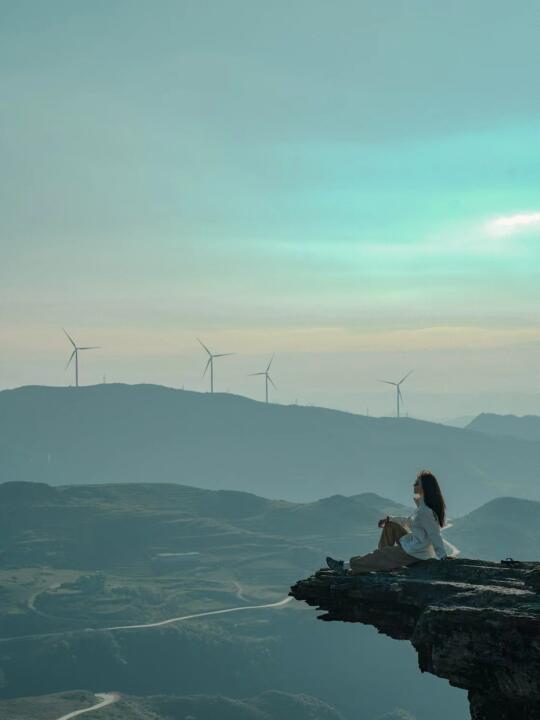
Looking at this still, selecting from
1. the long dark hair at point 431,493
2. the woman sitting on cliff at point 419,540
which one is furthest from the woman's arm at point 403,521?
the long dark hair at point 431,493

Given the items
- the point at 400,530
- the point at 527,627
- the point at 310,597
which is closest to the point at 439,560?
the point at 400,530

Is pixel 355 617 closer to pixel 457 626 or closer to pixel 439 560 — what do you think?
pixel 439 560

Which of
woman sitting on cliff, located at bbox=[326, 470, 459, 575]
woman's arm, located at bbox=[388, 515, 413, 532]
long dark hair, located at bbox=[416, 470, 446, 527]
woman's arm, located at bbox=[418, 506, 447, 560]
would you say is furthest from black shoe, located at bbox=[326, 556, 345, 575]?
long dark hair, located at bbox=[416, 470, 446, 527]

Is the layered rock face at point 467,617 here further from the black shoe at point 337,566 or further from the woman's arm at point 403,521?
the woman's arm at point 403,521

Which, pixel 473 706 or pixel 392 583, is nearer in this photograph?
pixel 473 706

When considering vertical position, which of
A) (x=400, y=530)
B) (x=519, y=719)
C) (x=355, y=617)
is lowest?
(x=519, y=719)

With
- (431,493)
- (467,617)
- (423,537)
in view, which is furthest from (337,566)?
(467,617)

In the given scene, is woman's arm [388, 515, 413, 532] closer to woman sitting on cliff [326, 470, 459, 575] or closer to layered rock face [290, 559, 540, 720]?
woman sitting on cliff [326, 470, 459, 575]

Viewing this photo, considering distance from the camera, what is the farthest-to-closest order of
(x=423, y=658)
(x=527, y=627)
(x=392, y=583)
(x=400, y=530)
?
(x=400, y=530), (x=392, y=583), (x=423, y=658), (x=527, y=627)
